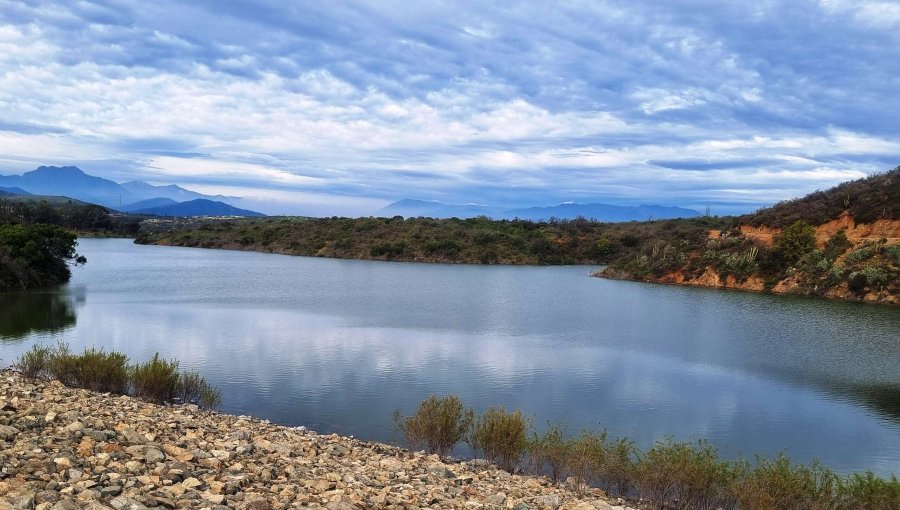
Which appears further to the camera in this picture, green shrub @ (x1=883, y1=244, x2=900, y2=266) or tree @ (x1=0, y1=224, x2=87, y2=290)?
green shrub @ (x1=883, y1=244, x2=900, y2=266)

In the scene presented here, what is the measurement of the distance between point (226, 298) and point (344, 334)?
14549 mm

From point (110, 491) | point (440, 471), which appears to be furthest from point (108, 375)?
point (440, 471)

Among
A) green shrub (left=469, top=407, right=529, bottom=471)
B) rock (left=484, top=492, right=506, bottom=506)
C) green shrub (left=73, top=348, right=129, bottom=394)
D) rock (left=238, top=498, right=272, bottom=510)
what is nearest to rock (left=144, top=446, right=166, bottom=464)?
rock (left=238, top=498, right=272, bottom=510)

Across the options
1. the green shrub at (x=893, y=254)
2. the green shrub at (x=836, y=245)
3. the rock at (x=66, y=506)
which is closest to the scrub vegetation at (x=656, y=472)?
the rock at (x=66, y=506)

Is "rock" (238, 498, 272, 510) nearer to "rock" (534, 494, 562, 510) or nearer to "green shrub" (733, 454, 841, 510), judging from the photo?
"rock" (534, 494, 562, 510)

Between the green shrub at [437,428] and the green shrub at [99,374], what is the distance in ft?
24.6

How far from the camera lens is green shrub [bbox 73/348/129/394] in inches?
587

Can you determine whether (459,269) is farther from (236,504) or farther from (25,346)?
(236,504)

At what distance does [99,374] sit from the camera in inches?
587

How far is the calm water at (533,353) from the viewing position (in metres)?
15.6

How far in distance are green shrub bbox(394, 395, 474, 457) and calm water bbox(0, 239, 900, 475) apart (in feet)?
4.55

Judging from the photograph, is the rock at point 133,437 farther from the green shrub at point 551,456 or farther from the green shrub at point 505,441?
the green shrub at point 551,456

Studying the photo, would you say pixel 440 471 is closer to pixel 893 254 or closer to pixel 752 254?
pixel 893 254

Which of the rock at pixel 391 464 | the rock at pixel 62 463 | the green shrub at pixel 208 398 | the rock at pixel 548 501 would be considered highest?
the rock at pixel 62 463
